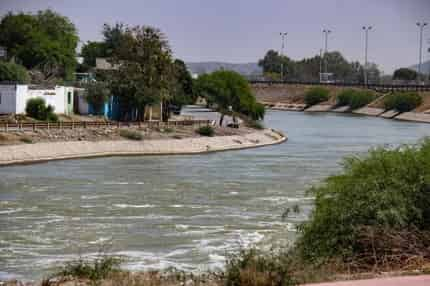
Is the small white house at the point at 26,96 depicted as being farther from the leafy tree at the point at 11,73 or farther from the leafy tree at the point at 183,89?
the leafy tree at the point at 183,89

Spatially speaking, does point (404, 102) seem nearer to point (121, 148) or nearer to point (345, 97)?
point (345, 97)

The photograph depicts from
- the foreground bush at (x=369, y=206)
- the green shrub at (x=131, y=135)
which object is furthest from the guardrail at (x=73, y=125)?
the foreground bush at (x=369, y=206)

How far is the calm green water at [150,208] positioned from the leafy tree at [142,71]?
54.5ft

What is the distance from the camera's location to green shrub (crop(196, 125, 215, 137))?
7335cm

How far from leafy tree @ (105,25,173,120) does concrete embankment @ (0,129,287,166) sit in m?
7.04

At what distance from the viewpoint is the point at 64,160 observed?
55.9 m

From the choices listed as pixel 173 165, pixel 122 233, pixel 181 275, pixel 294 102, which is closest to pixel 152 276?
pixel 181 275

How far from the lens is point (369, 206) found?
18125mm

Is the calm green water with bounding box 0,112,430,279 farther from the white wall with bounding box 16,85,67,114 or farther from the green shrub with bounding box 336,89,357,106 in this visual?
the green shrub with bounding box 336,89,357,106

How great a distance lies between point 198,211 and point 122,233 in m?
5.67

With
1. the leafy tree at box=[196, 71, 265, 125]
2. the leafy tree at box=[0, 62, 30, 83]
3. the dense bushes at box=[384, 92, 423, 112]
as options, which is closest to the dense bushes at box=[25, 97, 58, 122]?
the leafy tree at box=[0, 62, 30, 83]

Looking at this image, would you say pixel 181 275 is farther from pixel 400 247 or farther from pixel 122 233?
pixel 122 233

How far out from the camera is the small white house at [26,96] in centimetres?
6694

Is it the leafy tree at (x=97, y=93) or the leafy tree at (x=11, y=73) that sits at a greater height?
the leafy tree at (x=11, y=73)
